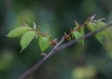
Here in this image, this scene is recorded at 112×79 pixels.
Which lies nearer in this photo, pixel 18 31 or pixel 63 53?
pixel 18 31

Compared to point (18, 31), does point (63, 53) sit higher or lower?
higher

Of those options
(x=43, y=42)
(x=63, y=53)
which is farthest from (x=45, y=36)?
(x=63, y=53)

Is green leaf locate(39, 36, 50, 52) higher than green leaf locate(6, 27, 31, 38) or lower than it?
lower

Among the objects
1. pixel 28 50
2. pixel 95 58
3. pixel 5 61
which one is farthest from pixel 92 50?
pixel 5 61

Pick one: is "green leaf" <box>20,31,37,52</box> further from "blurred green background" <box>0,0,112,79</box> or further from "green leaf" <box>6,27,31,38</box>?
"blurred green background" <box>0,0,112,79</box>

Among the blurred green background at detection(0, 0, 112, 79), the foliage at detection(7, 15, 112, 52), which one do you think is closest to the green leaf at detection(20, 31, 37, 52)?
the foliage at detection(7, 15, 112, 52)

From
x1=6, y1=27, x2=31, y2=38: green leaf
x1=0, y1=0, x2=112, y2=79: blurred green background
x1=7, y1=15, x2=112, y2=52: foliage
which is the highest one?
x1=0, y1=0, x2=112, y2=79: blurred green background

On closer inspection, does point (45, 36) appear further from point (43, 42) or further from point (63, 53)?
point (63, 53)

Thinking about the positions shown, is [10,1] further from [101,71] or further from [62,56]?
[101,71]
